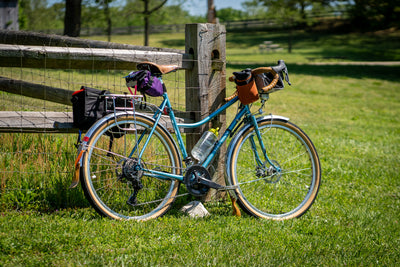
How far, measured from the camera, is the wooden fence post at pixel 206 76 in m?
4.40

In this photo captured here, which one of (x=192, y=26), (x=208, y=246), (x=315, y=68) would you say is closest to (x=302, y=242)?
(x=208, y=246)

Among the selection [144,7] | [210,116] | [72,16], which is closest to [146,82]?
[210,116]

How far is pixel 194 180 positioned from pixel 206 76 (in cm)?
112

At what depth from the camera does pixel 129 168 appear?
12.3 feet

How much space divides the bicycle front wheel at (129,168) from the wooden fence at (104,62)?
47 cm

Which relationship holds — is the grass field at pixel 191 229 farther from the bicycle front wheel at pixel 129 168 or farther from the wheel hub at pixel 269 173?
the wheel hub at pixel 269 173

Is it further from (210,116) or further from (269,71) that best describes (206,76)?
(269,71)

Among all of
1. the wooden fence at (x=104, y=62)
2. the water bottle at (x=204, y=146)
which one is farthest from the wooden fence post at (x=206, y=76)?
the water bottle at (x=204, y=146)

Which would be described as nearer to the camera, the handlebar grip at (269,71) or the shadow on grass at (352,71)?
the handlebar grip at (269,71)

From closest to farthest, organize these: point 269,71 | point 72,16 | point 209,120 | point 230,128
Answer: point 269,71, point 230,128, point 209,120, point 72,16

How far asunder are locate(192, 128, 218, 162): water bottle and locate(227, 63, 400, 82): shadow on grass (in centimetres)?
1874

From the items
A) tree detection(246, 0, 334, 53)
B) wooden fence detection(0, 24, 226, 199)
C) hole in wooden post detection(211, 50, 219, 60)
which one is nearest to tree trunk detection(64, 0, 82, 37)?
wooden fence detection(0, 24, 226, 199)

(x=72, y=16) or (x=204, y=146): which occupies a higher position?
(x=72, y=16)

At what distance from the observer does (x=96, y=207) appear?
3631mm
